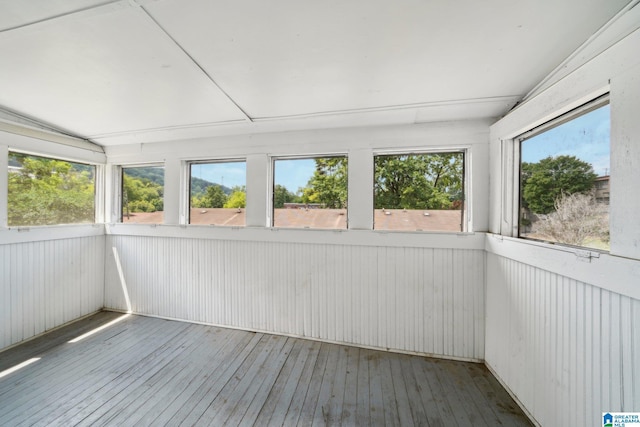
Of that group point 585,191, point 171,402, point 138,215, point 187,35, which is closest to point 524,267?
point 585,191

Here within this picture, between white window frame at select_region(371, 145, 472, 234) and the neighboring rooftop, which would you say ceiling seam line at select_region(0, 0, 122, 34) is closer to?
the neighboring rooftop

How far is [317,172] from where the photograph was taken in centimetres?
245

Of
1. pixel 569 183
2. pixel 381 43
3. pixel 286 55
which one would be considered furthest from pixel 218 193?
pixel 569 183

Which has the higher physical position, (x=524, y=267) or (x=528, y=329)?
(x=524, y=267)

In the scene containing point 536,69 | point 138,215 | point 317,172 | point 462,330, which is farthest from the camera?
point 138,215

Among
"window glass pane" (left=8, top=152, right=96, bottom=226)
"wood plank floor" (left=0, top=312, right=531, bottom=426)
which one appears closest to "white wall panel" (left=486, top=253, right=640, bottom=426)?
"wood plank floor" (left=0, top=312, right=531, bottom=426)

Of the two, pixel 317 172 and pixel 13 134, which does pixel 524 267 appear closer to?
pixel 317 172

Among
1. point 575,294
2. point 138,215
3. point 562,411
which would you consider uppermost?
point 138,215

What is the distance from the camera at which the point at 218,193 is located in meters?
2.71

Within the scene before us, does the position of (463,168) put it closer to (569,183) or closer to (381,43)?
(569,183)

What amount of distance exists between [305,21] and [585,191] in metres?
1.77

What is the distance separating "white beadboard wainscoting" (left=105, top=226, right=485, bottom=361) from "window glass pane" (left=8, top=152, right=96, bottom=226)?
1.86ft

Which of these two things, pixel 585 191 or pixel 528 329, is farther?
pixel 528 329

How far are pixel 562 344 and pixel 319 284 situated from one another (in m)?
1.73
